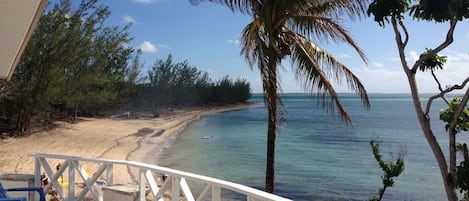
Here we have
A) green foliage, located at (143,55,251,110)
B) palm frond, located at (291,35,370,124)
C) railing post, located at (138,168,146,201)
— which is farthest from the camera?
green foliage, located at (143,55,251,110)

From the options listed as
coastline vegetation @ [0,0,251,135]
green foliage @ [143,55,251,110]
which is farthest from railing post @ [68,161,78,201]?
green foliage @ [143,55,251,110]

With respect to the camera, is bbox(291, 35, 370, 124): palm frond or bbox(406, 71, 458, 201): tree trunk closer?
bbox(291, 35, 370, 124): palm frond

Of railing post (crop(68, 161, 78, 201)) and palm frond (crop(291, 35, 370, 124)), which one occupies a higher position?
palm frond (crop(291, 35, 370, 124))

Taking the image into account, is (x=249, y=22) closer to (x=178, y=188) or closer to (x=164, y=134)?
(x=178, y=188)

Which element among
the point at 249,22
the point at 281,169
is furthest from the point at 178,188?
the point at 281,169

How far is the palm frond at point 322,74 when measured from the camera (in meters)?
8.20

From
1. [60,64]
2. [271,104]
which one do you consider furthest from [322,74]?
[60,64]

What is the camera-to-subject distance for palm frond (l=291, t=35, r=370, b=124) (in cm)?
820

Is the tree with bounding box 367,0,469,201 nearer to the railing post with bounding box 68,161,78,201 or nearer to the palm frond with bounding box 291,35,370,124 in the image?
the palm frond with bounding box 291,35,370,124

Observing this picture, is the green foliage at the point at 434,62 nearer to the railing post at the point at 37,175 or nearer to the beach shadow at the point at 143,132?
the railing post at the point at 37,175

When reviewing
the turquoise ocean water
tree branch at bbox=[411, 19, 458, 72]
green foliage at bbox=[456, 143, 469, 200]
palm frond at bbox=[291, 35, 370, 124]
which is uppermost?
tree branch at bbox=[411, 19, 458, 72]

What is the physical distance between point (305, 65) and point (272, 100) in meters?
0.95

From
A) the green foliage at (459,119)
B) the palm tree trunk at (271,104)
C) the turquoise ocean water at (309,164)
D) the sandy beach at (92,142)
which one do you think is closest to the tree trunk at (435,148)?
the green foliage at (459,119)

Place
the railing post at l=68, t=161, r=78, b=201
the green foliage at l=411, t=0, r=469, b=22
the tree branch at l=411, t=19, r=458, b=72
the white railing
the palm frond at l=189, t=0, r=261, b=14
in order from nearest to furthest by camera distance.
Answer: the white railing → the railing post at l=68, t=161, r=78, b=201 → the green foliage at l=411, t=0, r=469, b=22 → the tree branch at l=411, t=19, r=458, b=72 → the palm frond at l=189, t=0, r=261, b=14
